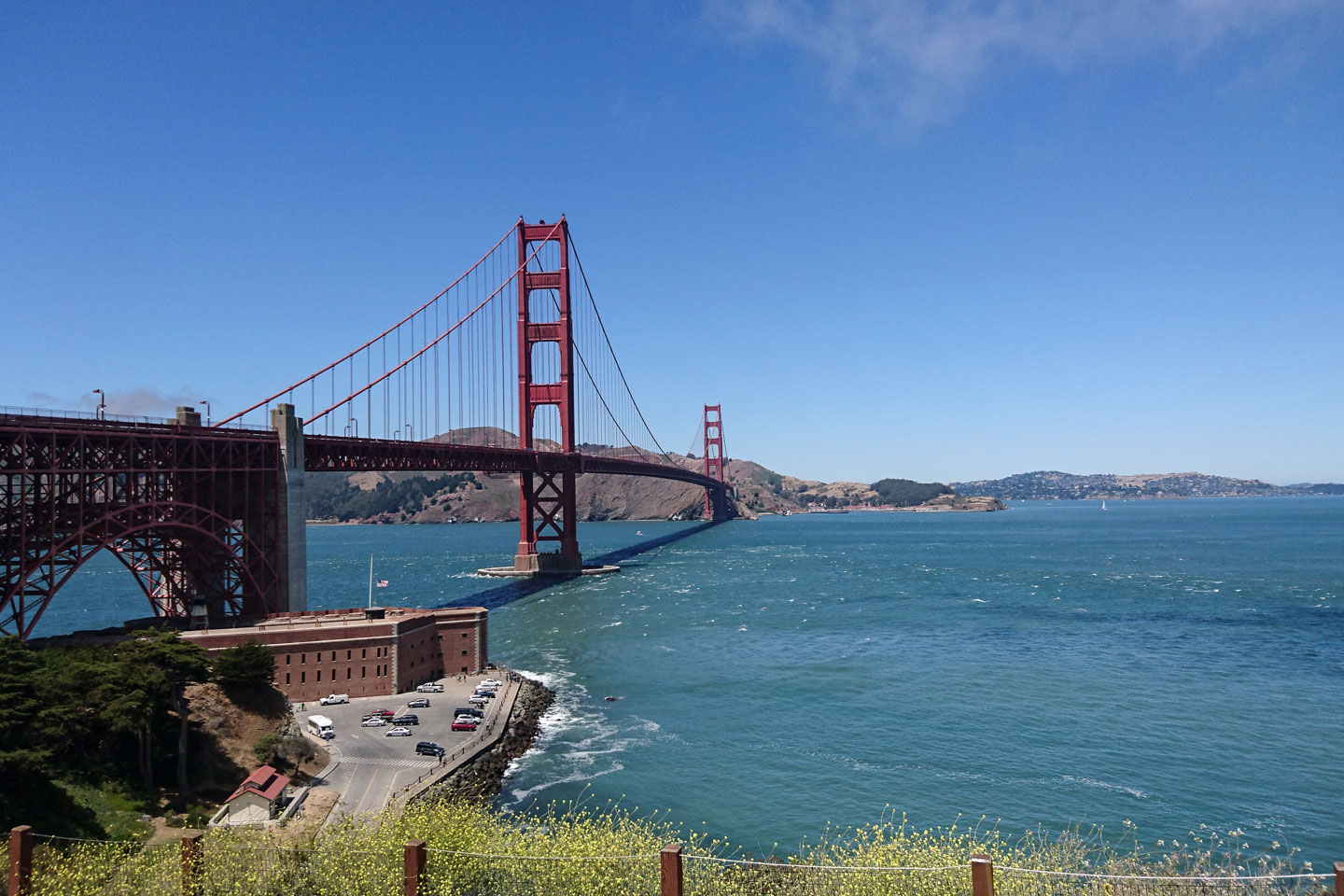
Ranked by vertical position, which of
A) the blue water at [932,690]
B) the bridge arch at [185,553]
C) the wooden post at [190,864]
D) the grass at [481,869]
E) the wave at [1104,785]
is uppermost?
the bridge arch at [185,553]

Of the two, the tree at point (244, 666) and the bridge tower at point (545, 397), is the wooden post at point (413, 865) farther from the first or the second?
the bridge tower at point (545, 397)

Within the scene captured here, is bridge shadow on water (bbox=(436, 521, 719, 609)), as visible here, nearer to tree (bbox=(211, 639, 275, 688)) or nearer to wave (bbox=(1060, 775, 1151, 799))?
tree (bbox=(211, 639, 275, 688))

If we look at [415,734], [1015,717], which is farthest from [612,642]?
[1015,717]

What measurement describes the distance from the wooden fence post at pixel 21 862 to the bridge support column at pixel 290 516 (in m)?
34.6

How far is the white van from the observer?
103ft

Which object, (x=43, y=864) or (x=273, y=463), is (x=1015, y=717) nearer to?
(x=43, y=864)

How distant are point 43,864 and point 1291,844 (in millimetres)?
27916

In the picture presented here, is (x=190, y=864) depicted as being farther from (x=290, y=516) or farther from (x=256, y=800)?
(x=290, y=516)

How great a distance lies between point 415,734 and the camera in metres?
32.4

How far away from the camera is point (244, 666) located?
1181 inches

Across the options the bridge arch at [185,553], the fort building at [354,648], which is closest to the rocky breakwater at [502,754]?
the fort building at [354,648]

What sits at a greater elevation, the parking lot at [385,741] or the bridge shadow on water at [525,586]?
the bridge shadow on water at [525,586]

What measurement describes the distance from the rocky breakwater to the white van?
5683 millimetres

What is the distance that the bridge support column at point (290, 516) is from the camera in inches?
1780
